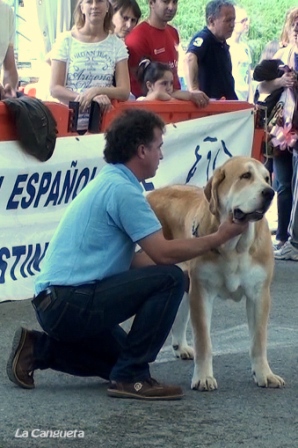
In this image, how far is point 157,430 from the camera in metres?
3.70

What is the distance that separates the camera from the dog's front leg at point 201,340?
14.2 ft

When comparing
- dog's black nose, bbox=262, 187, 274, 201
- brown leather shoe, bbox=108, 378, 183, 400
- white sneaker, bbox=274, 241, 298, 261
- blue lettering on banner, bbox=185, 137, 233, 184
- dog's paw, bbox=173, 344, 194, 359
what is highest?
dog's black nose, bbox=262, 187, 274, 201

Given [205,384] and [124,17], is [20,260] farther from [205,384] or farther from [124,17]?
[124,17]

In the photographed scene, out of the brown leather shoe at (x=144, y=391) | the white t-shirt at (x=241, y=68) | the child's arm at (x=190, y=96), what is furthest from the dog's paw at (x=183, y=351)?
the white t-shirt at (x=241, y=68)

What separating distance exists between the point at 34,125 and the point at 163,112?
1.58 metres

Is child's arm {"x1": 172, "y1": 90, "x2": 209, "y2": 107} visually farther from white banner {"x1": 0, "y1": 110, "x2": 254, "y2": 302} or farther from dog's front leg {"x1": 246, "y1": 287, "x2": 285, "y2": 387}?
dog's front leg {"x1": 246, "y1": 287, "x2": 285, "y2": 387}

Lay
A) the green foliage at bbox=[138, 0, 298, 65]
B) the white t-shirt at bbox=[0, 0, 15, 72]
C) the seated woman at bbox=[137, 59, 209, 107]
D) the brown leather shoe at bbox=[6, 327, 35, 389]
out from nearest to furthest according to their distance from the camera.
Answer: the brown leather shoe at bbox=[6, 327, 35, 389] < the white t-shirt at bbox=[0, 0, 15, 72] < the seated woman at bbox=[137, 59, 209, 107] < the green foliage at bbox=[138, 0, 298, 65]

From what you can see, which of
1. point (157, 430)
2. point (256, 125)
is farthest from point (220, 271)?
point (256, 125)

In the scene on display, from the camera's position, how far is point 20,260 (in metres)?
6.21

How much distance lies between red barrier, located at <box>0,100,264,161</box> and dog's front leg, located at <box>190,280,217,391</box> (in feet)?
6.83

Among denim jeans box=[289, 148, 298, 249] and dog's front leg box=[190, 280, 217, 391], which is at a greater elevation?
dog's front leg box=[190, 280, 217, 391]

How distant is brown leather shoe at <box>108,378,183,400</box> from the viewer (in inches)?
163

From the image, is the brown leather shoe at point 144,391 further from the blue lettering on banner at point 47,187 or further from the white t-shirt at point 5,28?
the white t-shirt at point 5,28

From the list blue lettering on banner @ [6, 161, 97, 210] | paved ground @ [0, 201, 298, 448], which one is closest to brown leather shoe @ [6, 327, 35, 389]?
paved ground @ [0, 201, 298, 448]
